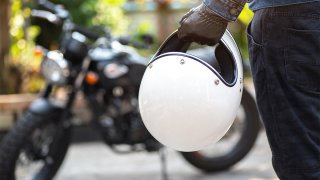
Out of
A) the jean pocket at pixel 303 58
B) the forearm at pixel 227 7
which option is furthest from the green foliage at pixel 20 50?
the jean pocket at pixel 303 58

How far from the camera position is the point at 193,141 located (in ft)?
6.64

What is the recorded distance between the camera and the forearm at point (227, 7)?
189 centimetres

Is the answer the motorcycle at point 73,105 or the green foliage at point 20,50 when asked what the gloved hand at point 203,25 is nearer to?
the motorcycle at point 73,105

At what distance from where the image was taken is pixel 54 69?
3926 millimetres

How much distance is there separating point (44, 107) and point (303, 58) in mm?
2350

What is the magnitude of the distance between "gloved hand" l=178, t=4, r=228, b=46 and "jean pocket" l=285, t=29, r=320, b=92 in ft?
0.71

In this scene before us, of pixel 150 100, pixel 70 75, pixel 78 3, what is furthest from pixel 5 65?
pixel 150 100

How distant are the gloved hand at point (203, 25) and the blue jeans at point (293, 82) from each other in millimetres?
131

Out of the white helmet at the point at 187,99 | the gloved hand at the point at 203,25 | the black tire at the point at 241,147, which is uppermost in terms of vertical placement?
the gloved hand at the point at 203,25

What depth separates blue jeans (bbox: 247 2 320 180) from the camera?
1.84m

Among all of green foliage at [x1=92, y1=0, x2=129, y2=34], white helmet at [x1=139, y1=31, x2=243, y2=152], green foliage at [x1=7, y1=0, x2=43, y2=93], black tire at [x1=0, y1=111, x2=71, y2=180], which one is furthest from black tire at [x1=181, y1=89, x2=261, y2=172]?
green foliage at [x1=92, y1=0, x2=129, y2=34]

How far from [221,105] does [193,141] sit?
0.15 m

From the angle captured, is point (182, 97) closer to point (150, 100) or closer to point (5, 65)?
point (150, 100)

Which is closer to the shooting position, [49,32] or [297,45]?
[297,45]
